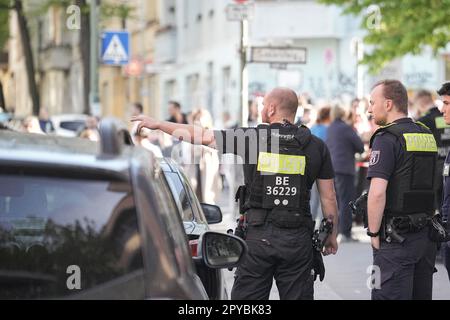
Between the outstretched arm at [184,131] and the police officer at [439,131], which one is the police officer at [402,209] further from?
the police officer at [439,131]

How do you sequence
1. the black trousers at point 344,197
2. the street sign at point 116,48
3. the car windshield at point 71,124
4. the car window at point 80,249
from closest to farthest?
1. the car window at point 80,249
2. the black trousers at point 344,197
3. the street sign at point 116,48
4. the car windshield at point 71,124

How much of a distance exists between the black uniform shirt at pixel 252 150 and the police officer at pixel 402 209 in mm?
351

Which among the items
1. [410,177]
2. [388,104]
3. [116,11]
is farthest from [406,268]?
[116,11]

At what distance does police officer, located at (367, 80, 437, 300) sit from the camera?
6.82 metres

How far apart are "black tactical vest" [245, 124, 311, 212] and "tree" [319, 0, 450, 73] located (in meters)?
13.8

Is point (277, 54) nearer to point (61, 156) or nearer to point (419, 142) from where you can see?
point (419, 142)

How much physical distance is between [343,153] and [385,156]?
368 inches

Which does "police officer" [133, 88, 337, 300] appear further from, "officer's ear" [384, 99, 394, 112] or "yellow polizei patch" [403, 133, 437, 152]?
"yellow polizei patch" [403, 133, 437, 152]

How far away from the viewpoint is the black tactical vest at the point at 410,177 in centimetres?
695

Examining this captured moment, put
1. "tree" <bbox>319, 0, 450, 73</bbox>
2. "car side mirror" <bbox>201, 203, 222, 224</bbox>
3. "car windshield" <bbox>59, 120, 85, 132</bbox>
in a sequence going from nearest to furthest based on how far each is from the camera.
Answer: "car side mirror" <bbox>201, 203, 222, 224</bbox>
"tree" <bbox>319, 0, 450, 73</bbox>
"car windshield" <bbox>59, 120, 85, 132</bbox>

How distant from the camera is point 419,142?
23.0 ft

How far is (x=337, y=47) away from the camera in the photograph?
118 ft

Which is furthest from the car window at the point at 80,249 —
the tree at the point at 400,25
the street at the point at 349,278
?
the tree at the point at 400,25

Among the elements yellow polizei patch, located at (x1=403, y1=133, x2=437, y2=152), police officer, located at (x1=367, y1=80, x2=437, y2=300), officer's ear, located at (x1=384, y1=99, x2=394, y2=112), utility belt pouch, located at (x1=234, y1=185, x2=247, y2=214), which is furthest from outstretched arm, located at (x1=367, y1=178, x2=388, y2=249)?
utility belt pouch, located at (x1=234, y1=185, x2=247, y2=214)
